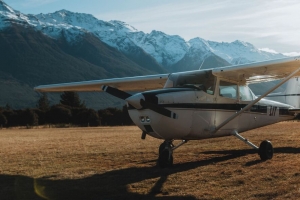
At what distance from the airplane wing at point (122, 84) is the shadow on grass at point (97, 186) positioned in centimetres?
377

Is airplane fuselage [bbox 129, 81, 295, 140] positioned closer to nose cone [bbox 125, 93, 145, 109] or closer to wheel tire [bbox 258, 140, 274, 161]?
nose cone [bbox 125, 93, 145, 109]

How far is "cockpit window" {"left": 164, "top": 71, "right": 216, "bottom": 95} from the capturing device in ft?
33.3

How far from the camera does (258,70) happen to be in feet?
35.3

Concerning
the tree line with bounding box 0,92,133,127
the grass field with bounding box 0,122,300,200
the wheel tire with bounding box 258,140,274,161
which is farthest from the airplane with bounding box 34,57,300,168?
the tree line with bounding box 0,92,133,127

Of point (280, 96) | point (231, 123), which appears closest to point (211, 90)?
point (231, 123)

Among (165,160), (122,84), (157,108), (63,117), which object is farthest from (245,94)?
(63,117)

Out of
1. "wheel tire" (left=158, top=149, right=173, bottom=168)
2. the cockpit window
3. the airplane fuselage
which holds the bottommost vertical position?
"wheel tire" (left=158, top=149, right=173, bottom=168)

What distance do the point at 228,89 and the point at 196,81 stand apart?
3.97 feet

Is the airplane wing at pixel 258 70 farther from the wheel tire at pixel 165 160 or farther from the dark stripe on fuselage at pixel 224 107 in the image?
the wheel tire at pixel 165 160

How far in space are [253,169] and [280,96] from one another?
5.84m

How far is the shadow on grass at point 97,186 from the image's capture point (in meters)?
7.23

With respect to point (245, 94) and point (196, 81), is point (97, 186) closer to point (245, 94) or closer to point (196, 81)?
point (196, 81)

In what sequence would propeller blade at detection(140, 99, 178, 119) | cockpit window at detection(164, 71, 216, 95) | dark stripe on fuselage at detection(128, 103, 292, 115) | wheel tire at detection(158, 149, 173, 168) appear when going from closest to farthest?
propeller blade at detection(140, 99, 178, 119)
dark stripe on fuselage at detection(128, 103, 292, 115)
wheel tire at detection(158, 149, 173, 168)
cockpit window at detection(164, 71, 216, 95)

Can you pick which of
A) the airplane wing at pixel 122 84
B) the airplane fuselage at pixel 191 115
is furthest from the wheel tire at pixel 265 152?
the airplane wing at pixel 122 84
